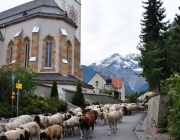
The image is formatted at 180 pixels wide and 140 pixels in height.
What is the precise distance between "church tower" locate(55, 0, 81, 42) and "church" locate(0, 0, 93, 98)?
156 inches

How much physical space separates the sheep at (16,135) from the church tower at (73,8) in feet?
124

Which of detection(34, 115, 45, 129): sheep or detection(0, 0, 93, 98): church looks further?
detection(0, 0, 93, 98): church

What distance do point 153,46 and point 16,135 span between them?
1969cm

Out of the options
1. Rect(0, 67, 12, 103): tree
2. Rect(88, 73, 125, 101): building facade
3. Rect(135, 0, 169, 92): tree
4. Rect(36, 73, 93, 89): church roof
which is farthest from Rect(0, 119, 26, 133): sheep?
Rect(88, 73, 125, 101): building facade

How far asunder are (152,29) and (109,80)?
132 ft

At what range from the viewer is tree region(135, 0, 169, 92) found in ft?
86.3

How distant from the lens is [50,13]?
37.8 m

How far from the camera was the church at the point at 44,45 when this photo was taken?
36.3 m

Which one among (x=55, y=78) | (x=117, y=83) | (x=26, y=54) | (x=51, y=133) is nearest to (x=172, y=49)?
(x=55, y=78)

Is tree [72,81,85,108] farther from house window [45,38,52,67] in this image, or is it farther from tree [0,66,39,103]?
house window [45,38,52,67]

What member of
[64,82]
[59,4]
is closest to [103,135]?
[64,82]

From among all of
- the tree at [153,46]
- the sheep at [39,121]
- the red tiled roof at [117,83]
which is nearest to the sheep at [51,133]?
the sheep at [39,121]

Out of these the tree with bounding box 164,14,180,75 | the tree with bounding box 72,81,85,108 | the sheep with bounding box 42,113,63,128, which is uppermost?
the tree with bounding box 164,14,180,75

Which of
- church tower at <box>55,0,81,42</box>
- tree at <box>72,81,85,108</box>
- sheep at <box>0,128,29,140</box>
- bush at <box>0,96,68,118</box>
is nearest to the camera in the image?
sheep at <box>0,128,29,140</box>
